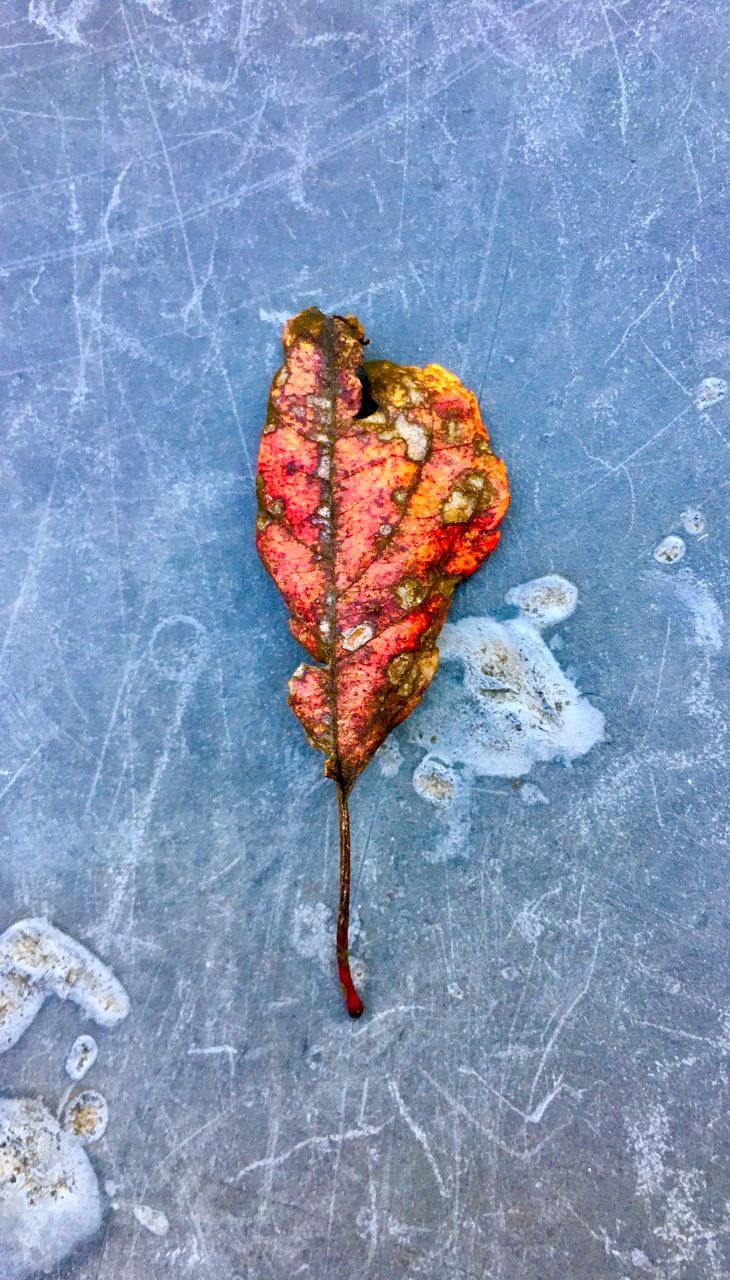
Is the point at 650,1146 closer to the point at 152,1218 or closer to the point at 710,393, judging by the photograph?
the point at 152,1218

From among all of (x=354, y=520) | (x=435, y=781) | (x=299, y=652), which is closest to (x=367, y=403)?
(x=354, y=520)

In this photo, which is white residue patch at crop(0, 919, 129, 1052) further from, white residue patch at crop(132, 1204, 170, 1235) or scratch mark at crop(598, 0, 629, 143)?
scratch mark at crop(598, 0, 629, 143)

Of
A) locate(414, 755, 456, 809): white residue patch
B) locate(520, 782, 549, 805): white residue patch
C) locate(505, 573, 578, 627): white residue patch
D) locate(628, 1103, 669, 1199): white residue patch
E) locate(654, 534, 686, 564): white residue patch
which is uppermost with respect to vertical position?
locate(654, 534, 686, 564): white residue patch

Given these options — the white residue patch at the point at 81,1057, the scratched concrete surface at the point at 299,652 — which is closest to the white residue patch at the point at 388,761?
the scratched concrete surface at the point at 299,652

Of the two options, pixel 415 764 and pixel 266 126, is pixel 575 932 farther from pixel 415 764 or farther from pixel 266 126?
pixel 266 126

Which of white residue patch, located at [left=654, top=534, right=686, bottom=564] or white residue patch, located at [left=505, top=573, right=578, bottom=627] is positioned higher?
white residue patch, located at [left=654, top=534, right=686, bottom=564]

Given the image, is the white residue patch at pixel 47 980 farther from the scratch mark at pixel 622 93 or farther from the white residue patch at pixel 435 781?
the scratch mark at pixel 622 93

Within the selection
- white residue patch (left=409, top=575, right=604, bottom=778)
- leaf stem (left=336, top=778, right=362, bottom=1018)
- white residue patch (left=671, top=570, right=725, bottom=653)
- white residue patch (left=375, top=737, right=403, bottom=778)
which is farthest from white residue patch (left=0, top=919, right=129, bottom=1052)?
white residue patch (left=671, top=570, right=725, bottom=653)
